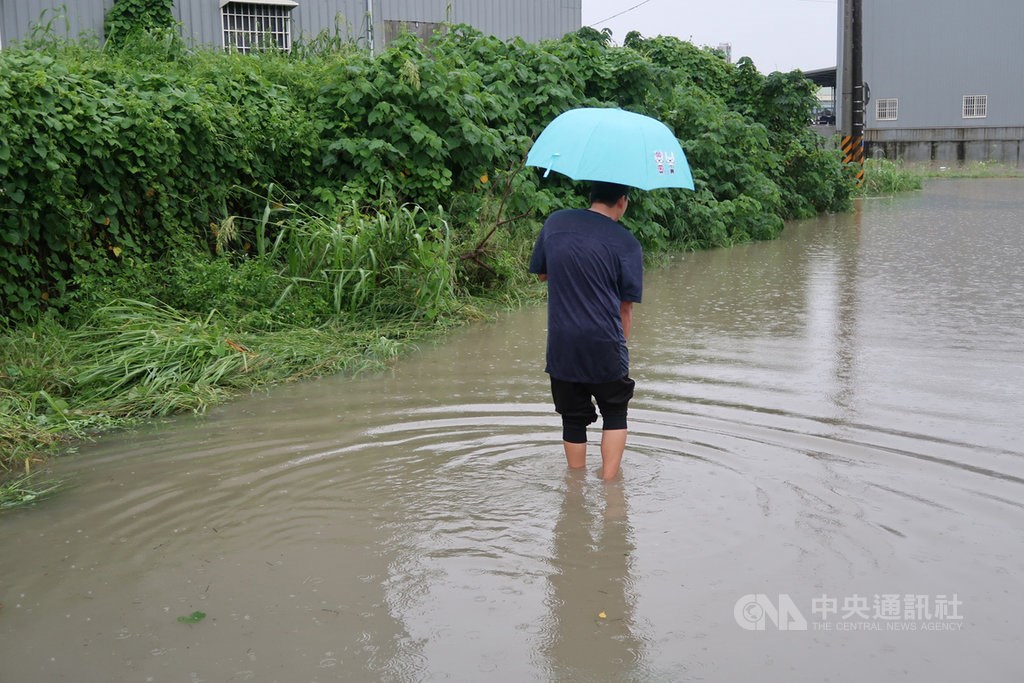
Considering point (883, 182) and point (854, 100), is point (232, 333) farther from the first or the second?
point (854, 100)

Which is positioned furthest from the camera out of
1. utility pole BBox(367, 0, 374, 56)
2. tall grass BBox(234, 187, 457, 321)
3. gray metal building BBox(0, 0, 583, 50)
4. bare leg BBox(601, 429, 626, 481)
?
utility pole BBox(367, 0, 374, 56)

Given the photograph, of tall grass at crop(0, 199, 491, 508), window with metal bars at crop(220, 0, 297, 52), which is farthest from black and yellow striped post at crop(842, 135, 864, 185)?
tall grass at crop(0, 199, 491, 508)

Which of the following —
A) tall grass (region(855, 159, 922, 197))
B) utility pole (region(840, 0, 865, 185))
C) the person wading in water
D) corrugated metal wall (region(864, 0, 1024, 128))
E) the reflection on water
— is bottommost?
the reflection on water

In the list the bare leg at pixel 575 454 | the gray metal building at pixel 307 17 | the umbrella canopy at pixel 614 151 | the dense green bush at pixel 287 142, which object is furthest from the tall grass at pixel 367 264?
the gray metal building at pixel 307 17

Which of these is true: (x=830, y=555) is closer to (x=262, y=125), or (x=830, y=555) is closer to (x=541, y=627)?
(x=541, y=627)

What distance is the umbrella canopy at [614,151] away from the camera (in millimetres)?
4609

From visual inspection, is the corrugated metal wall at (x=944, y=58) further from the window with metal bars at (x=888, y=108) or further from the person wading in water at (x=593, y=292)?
the person wading in water at (x=593, y=292)

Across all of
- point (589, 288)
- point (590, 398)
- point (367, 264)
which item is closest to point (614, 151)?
point (589, 288)

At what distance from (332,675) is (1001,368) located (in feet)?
18.4

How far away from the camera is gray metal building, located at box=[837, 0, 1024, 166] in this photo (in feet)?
122

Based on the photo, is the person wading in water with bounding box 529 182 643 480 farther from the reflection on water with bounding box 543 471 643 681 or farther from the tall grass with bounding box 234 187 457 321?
the tall grass with bounding box 234 187 457 321

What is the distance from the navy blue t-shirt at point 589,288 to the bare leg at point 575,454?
471 millimetres

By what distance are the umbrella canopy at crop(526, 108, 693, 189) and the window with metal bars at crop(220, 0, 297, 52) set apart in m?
14.9

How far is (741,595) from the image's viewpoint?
386 centimetres
